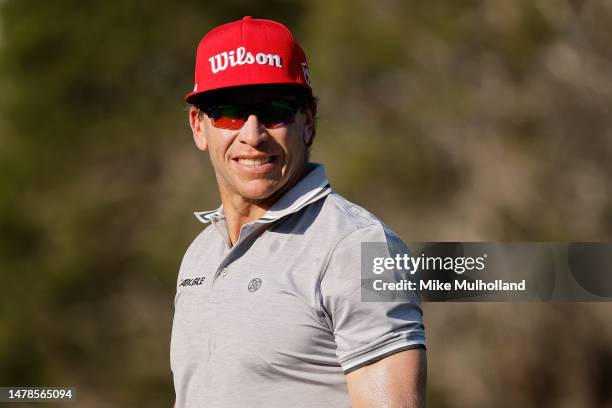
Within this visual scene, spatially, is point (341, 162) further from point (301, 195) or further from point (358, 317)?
point (358, 317)

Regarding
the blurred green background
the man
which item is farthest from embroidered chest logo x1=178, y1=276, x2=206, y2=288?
the blurred green background

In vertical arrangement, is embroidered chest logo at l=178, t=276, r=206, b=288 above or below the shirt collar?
below

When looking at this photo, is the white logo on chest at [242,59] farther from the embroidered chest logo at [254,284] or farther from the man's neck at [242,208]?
the embroidered chest logo at [254,284]

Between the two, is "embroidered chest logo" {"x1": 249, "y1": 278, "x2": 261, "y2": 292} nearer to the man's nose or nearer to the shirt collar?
the shirt collar

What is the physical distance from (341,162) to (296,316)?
11.1 meters

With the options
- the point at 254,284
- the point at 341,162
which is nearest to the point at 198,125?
the point at 254,284

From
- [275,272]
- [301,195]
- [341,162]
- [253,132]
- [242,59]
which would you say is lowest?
[275,272]

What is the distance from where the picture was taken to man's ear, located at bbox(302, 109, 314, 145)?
2.41m

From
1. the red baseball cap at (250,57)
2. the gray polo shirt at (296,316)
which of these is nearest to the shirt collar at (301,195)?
the gray polo shirt at (296,316)

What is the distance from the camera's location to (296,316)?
6.72ft

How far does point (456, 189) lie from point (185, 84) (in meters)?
5.40

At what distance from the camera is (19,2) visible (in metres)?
15.0

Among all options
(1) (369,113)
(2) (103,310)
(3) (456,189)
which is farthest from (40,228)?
(3) (456,189)

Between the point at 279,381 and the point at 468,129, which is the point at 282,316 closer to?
the point at 279,381
